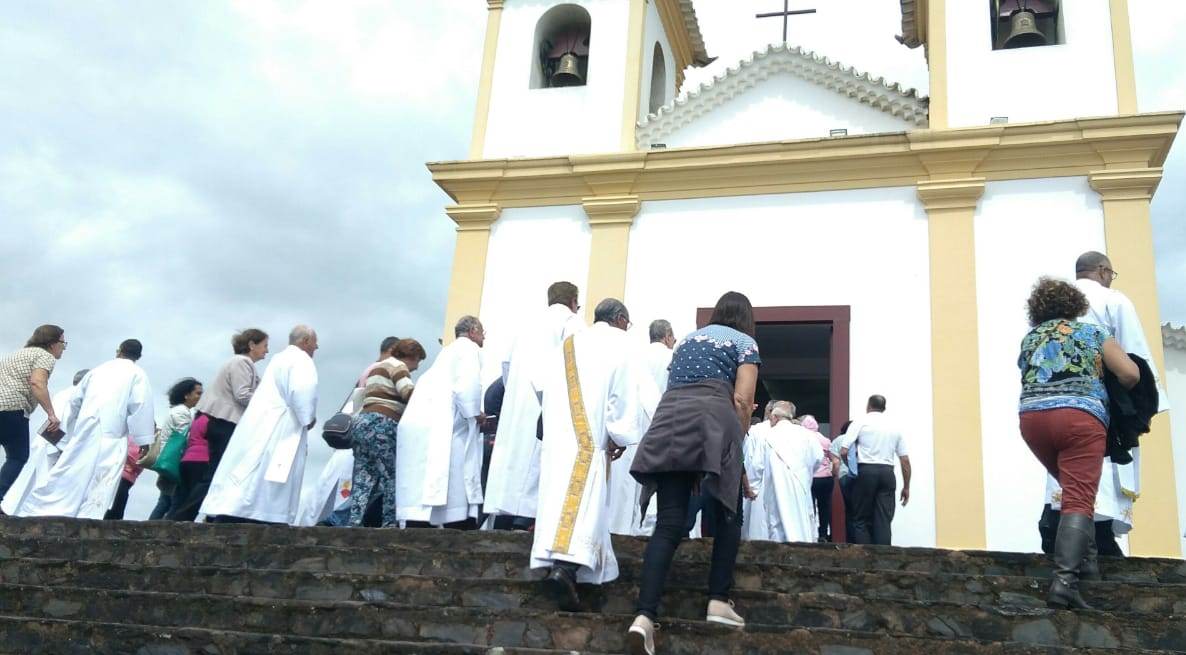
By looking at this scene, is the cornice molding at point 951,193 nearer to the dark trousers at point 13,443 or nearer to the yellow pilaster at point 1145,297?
the yellow pilaster at point 1145,297

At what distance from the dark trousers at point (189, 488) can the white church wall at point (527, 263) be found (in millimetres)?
4583

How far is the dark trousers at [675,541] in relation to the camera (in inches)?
191

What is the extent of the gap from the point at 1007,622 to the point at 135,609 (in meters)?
4.50

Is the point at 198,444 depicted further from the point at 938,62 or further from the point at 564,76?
the point at 938,62

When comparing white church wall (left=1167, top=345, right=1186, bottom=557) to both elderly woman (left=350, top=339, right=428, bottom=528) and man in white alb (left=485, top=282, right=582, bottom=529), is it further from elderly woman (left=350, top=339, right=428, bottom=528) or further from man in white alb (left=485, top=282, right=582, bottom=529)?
elderly woman (left=350, top=339, right=428, bottom=528)

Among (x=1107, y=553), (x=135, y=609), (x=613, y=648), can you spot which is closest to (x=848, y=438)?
(x=1107, y=553)

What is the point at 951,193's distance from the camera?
38.6 ft

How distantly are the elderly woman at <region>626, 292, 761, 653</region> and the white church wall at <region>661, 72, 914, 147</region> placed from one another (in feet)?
26.5

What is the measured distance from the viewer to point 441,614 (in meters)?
5.22

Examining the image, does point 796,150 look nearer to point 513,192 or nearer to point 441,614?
point 513,192

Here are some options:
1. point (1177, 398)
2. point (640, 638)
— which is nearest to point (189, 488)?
point (640, 638)

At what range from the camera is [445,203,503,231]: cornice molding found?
13.4 metres

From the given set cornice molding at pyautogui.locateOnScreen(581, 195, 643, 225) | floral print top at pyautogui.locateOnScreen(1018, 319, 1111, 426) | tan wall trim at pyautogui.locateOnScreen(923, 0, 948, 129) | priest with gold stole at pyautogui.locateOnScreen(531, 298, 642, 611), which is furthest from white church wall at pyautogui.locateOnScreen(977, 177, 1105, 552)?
priest with gold stole at pyautogui.locateOnScreen(531, 298, 642, 611)

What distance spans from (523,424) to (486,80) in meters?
8.10
